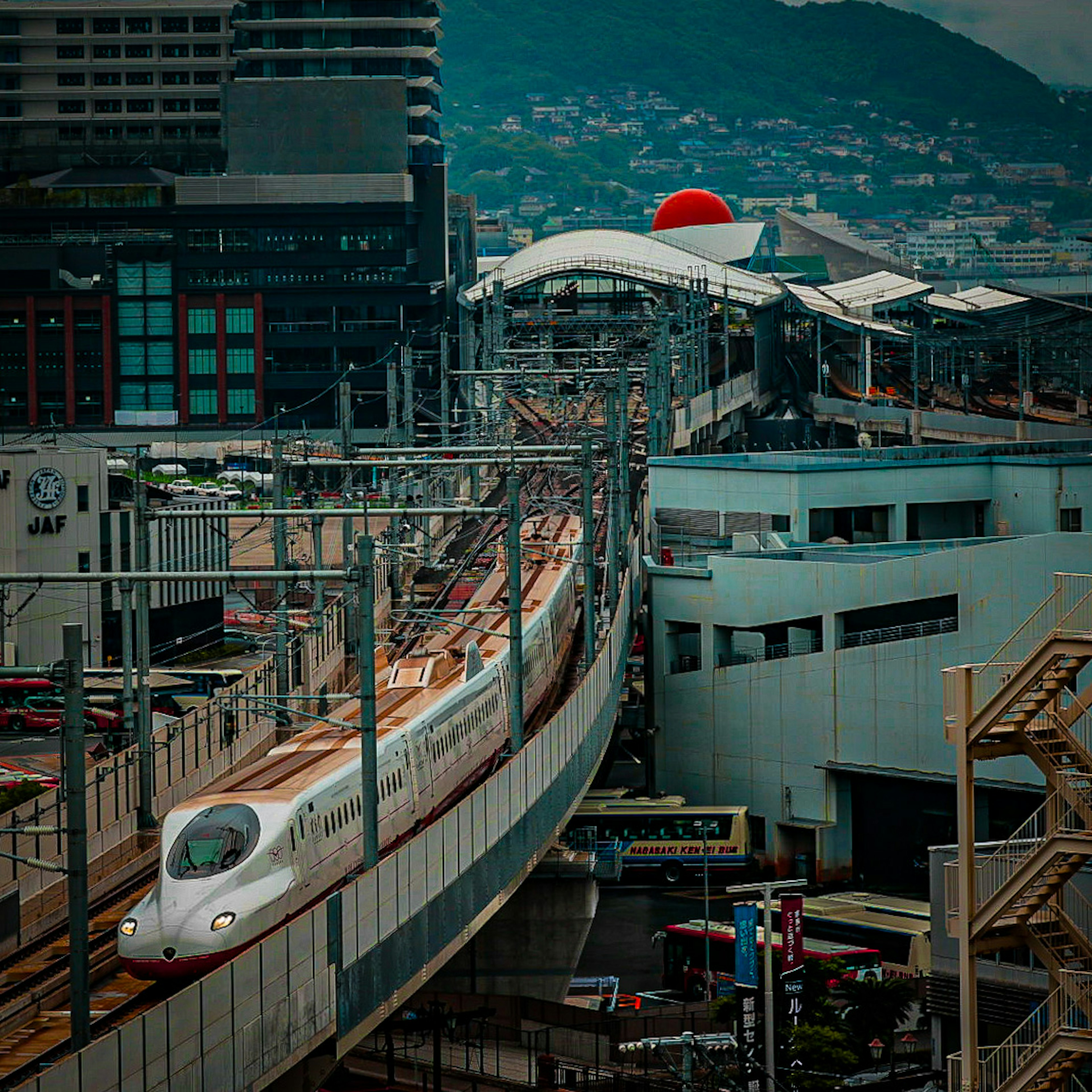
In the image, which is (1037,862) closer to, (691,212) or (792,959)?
(792,959)

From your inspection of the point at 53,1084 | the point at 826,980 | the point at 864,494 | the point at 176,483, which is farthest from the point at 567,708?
the point at 176,483

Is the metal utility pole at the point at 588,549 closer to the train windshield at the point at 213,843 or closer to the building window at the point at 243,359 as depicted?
the train windshield at the point at 213,843

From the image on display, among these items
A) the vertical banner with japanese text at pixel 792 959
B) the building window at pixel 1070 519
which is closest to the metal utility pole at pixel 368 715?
the vertical banner with japanese text at pixel 792 959

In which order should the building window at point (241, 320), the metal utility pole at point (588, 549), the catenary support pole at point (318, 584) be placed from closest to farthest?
the catenary support pole at point (318, 584) < the metal utility pole at point (588, 549) < the building window at point (241, 320)

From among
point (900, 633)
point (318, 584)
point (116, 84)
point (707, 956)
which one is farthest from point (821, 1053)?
point (116, 84)

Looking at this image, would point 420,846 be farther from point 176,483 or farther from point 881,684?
point 176,483

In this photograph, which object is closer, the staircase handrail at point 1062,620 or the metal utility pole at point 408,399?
the staircase handrail at point 1062,620

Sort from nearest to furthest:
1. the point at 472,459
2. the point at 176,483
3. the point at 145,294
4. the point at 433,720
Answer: the point at 433,720 → the point at 472,459 → the point at 176,483 → the point at 145,294

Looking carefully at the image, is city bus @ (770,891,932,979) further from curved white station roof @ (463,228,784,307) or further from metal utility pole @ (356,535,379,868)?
curved white station roof @ (463,228,784,307)
